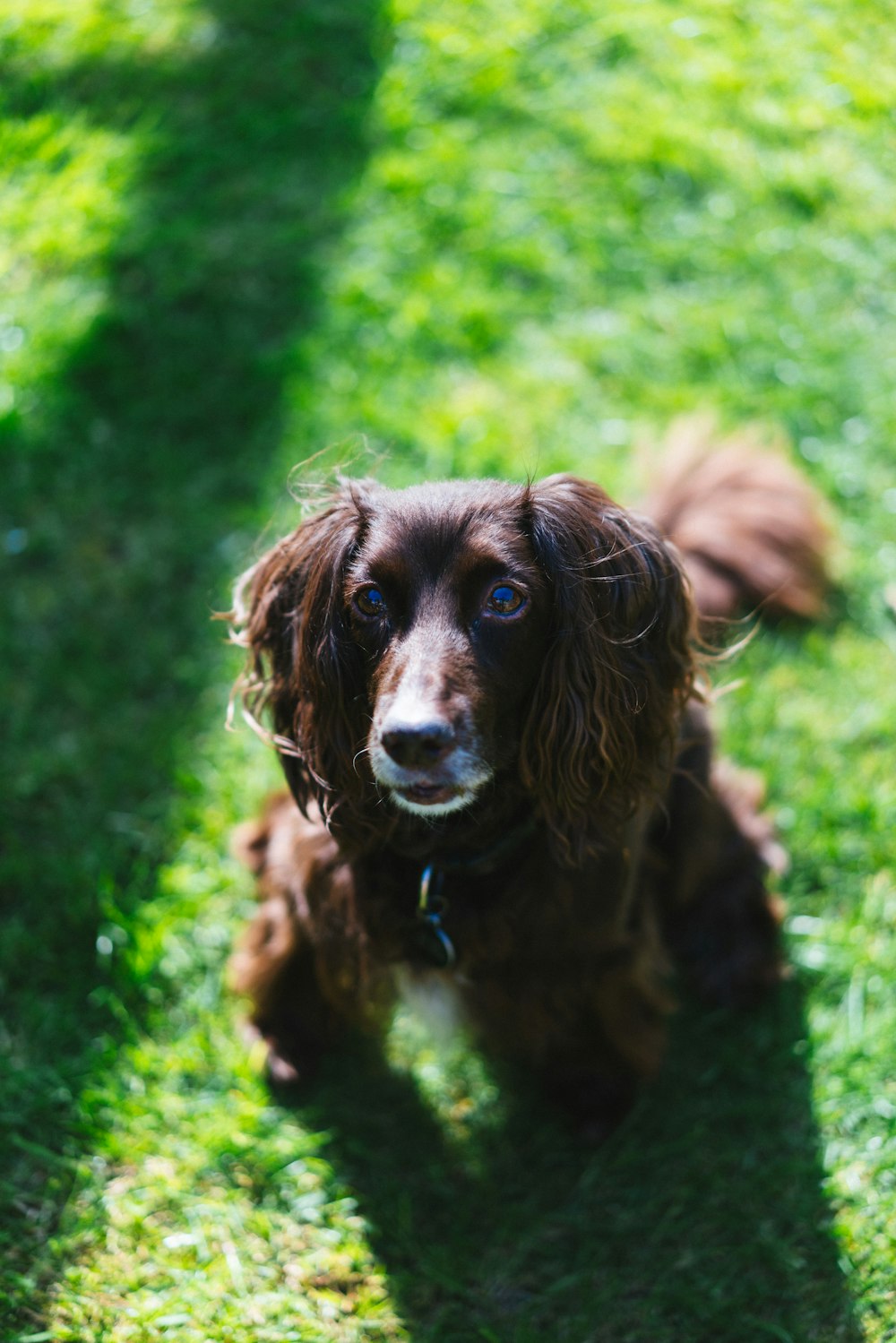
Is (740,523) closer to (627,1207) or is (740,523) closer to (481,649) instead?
(481,649)

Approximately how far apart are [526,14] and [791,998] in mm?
4297

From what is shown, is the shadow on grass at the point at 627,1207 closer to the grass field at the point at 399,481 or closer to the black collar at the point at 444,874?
the grass field at the point at 399,481

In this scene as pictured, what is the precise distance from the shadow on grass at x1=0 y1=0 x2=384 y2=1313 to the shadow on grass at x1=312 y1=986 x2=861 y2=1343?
0.75 meters

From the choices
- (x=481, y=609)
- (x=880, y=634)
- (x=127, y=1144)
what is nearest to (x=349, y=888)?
(x=481, y=609)

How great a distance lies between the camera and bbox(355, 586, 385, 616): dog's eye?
202cm

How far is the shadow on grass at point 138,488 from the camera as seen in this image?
282 cm

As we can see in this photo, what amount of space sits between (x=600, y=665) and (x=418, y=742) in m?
0.43

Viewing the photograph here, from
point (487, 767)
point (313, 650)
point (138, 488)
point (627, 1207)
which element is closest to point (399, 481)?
point (138, 488)

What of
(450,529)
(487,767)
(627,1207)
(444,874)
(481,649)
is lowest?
(627,1207)

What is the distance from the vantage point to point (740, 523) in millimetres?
3201

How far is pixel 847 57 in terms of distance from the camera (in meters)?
4.73

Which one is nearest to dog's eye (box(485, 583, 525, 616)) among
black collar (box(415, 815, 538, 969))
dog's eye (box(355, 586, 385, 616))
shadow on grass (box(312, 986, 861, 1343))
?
dog's eye (box(355, 586, 385, 616))

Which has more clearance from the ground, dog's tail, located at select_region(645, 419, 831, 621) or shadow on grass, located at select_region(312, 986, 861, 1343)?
dog's tail, located at select_region(645, 419, 831, 621)

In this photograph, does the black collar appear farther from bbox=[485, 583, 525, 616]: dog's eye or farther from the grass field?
the grass field
